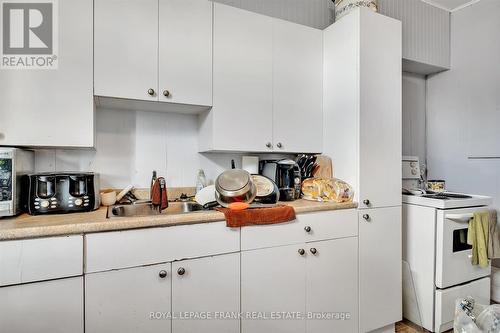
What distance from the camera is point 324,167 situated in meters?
2.00

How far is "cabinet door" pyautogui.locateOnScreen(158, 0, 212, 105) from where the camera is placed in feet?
5.29

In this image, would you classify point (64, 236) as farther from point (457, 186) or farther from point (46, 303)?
point (457, 186)

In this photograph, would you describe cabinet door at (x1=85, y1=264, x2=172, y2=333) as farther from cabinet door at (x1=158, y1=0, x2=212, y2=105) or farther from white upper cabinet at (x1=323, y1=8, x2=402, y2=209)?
white upper cabinet at (x1=323, y1=8, x2=402, y2=209)

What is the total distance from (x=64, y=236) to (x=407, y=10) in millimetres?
3229

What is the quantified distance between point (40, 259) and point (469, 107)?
353 centimetres

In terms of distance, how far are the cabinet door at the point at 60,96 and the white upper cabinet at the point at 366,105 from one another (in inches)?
62.1

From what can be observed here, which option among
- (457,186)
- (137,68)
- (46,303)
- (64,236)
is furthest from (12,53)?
(457,186)

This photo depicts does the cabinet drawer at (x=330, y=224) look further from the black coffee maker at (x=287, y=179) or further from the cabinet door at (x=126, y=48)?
the cabinet door at (x=126, y=48)

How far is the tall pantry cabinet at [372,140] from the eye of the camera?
1815 millimetres

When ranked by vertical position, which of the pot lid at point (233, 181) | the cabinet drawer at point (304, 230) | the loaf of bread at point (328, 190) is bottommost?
the cabinet drawer at point (304, 230)

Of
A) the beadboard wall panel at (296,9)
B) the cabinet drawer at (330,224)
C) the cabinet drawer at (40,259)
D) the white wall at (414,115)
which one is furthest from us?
the white wall at (414,115)

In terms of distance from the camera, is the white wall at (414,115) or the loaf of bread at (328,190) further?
the white wall at (414,115)

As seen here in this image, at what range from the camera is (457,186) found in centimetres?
276

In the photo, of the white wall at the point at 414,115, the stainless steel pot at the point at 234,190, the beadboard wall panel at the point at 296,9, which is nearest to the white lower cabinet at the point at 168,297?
the stainless steel pot at the point at 234,190
